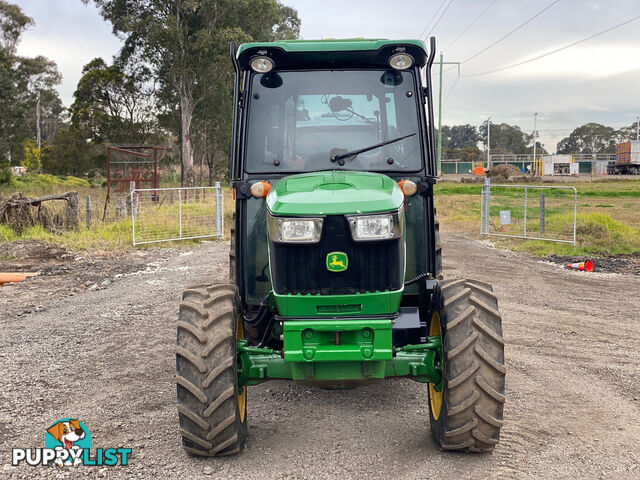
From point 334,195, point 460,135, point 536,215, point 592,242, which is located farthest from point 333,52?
point 460,135

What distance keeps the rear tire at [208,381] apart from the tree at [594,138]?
10784 cm

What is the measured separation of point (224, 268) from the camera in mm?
12203

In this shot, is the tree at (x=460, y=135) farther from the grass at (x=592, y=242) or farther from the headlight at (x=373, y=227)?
the headlight at (x=373, y=227)

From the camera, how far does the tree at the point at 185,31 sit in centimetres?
3300

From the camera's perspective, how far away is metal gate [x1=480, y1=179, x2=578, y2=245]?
15.4 meters

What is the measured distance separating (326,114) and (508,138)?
114 m

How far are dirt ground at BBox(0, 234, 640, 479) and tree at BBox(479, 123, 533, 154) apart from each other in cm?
10706

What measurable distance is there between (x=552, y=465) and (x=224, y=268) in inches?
345

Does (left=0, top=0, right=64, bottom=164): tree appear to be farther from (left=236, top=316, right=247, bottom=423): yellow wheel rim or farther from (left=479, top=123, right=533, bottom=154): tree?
(left=479, top=123, right=533, bottom=154): tree

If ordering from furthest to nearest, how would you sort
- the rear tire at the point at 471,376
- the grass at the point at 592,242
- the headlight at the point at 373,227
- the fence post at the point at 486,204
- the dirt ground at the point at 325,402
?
the fence post at the point at 486,204
the grass at the point at 592,242
the dirt ground at the point at 325,402
the rear tire at the point at 471,376
the headlight at the point at 373,227

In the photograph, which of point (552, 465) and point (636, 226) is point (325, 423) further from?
point (636, 226)

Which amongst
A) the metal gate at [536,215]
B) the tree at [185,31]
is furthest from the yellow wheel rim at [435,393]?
the tree at [185,31]

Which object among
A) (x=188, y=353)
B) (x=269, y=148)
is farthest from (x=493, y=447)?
(x=269, y=148)

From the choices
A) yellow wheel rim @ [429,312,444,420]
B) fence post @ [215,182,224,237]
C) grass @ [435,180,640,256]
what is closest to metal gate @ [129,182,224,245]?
fence post @ [215,182,224,237]
